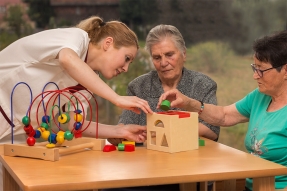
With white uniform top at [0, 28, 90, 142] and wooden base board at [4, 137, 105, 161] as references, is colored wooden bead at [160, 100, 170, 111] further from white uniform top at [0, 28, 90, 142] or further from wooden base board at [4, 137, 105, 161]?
white uniform top at [0, 28, 90, 142]

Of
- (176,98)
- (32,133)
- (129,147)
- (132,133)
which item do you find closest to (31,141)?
(32,133)

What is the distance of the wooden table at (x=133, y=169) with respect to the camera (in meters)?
1.75

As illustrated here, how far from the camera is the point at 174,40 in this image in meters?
2.98

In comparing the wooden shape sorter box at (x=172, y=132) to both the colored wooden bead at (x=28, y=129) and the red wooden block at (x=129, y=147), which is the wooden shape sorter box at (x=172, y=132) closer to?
the red wooden block at (x=129, y=147)

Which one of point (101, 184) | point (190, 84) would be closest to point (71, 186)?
point (101, 184)

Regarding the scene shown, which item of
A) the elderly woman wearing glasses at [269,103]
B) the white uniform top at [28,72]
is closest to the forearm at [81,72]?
the white uniform top at [28,72]

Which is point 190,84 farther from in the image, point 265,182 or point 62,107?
point 265,182

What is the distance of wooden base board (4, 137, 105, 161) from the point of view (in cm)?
206

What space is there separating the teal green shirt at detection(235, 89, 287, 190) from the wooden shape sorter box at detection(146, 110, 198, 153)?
0.32 metres

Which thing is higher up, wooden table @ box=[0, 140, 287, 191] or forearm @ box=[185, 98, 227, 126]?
forearm @ box=[185, 98, 227, 126]

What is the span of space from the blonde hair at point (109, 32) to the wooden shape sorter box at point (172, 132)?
1.30ft

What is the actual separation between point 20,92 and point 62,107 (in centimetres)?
26

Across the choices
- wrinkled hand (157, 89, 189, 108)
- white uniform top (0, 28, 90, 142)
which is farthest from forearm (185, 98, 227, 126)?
white uniform top (0, 28, 90, 142)

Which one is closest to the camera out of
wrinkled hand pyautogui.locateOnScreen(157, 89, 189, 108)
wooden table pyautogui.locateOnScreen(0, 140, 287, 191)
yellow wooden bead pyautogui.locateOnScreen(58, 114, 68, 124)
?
wooden table pyautogui.locateOnScreen(0, 140, 287, 191)
